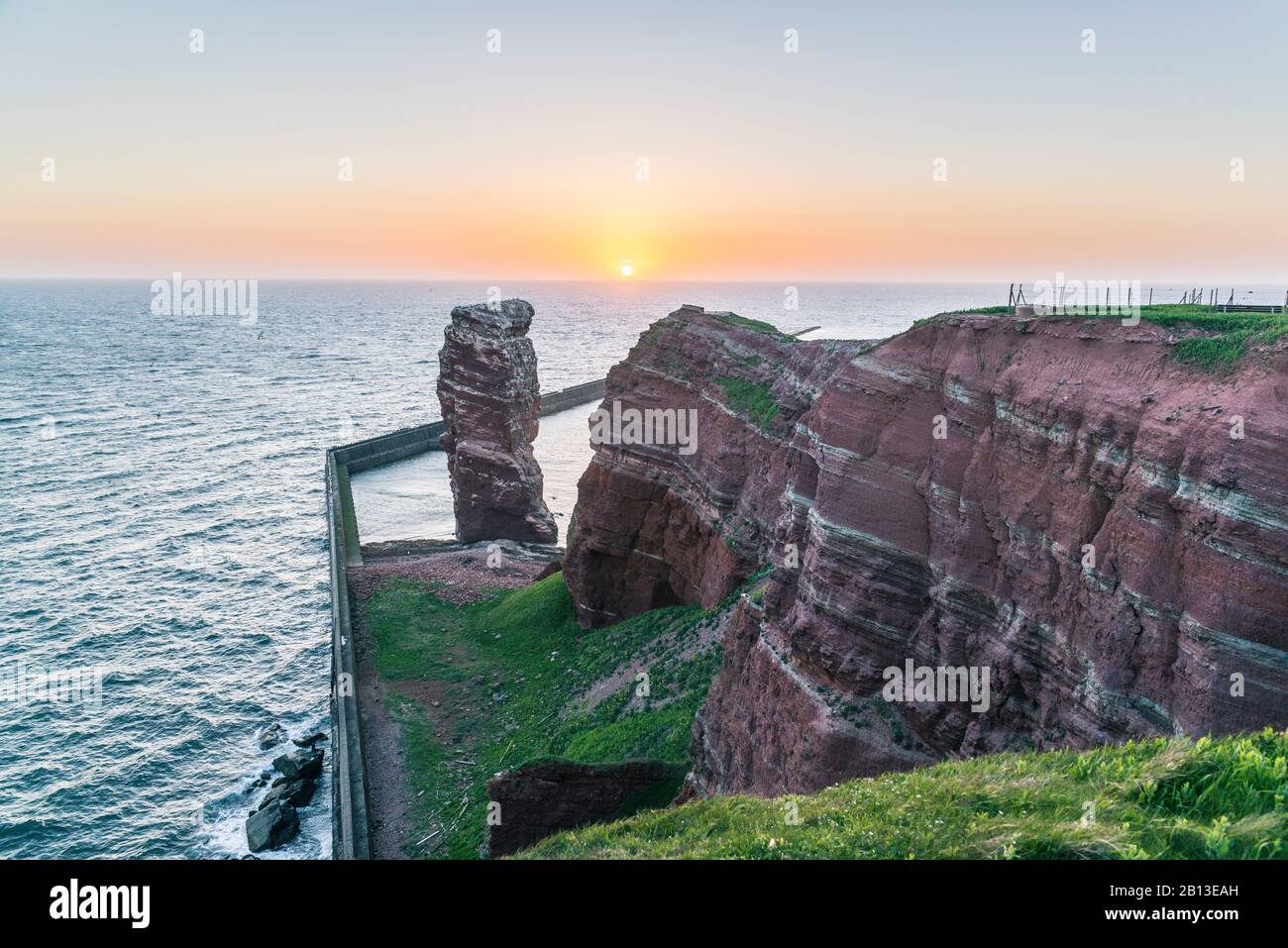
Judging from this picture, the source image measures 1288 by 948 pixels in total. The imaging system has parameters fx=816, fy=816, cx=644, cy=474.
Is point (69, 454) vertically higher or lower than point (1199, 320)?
lower

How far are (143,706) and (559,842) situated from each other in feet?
111

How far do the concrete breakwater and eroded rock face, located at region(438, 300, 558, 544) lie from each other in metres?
9.07

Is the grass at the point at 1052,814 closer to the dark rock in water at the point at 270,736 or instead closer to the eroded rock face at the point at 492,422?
the dark rock in water at the point at 270,736

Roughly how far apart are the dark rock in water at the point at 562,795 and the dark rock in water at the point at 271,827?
11869 millimetres

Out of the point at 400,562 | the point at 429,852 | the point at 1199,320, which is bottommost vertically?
the point at 429,852

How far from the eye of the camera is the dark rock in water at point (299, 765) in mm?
33406

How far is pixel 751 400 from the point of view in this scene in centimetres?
3425

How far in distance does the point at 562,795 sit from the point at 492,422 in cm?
3624

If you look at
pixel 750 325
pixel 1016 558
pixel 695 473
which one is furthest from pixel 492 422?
pixel 1016 558

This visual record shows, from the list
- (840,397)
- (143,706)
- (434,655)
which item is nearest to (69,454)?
(143,706)

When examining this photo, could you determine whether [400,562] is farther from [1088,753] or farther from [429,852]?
[1088,753]

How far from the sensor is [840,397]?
1991cm

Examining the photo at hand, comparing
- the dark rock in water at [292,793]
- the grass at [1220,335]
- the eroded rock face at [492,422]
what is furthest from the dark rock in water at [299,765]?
the grass at [1220,335]

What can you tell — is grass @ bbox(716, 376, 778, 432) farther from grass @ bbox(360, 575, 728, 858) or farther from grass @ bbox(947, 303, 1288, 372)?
grass @ bbox(947, 303, 1288, 372)
